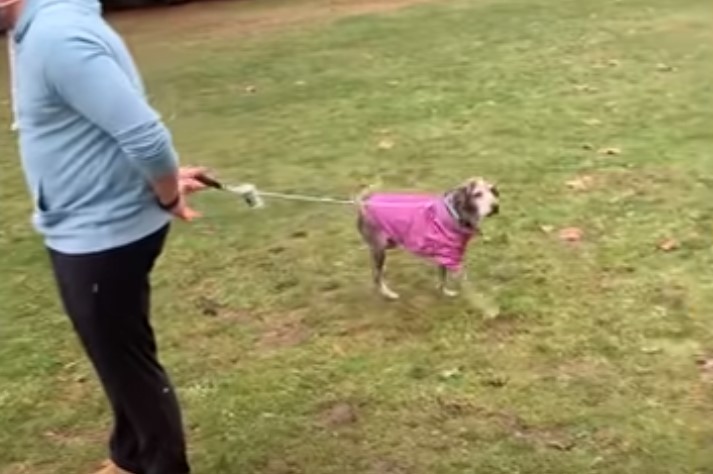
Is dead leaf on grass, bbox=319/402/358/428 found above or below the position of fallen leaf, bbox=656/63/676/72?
above

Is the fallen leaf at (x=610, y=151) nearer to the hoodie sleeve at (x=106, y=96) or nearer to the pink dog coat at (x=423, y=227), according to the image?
the pink dog coat at (x=423, y=227)

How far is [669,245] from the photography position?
516 centimetres

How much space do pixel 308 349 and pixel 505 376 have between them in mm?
738

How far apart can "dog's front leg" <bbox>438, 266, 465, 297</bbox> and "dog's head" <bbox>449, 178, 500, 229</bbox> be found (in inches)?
8.2

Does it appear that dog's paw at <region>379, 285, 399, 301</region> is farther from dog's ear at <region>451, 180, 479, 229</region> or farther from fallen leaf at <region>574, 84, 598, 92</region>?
fallen leaf at <region>574, 84, 598, 92</region>

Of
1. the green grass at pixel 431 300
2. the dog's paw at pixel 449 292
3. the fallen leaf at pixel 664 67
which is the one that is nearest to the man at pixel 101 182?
the green grass at pixel 431 300

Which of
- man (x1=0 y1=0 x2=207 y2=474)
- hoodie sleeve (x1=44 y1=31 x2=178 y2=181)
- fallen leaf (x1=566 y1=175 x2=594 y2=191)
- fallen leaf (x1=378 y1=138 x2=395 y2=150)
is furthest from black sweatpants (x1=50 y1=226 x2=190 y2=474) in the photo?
fallen leaf (x1=378 y1=138 x2=395 y2=150)

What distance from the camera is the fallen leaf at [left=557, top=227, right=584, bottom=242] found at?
5348 mm

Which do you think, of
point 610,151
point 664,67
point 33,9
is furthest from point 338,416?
point 664,67

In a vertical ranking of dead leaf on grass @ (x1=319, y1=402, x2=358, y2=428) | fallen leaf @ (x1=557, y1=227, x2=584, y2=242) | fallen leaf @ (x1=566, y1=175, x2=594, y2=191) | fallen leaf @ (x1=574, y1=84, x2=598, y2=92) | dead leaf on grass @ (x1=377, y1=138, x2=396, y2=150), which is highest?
dead leaf on grass @ (x1=319, y1=402, x2=358, y2=428)

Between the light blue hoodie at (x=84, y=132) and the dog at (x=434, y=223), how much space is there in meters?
1.85

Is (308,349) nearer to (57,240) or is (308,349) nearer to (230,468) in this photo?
A: (230,468)

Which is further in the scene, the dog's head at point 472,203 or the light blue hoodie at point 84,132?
the dog's head at point 472,203

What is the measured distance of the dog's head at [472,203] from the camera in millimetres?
4750
